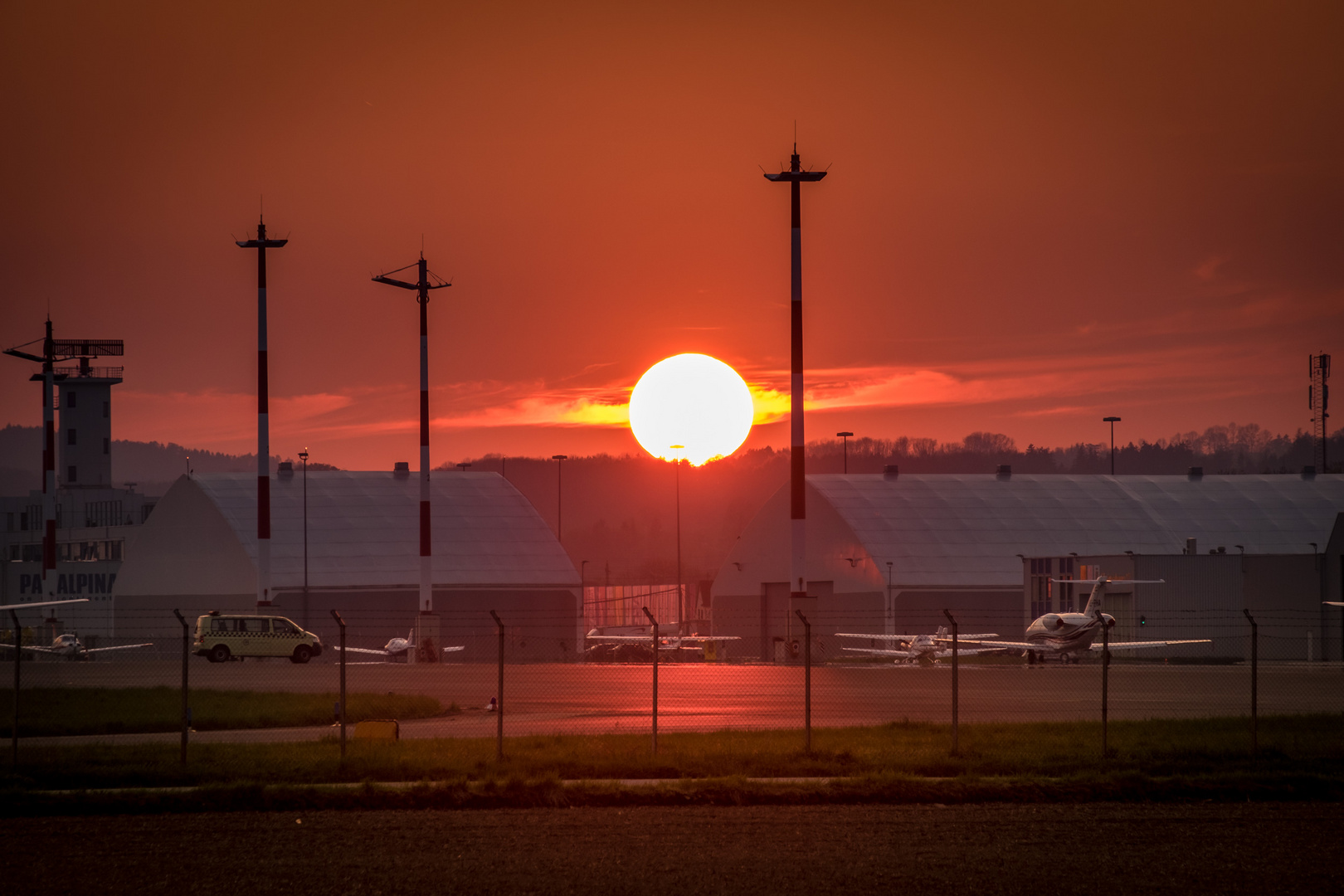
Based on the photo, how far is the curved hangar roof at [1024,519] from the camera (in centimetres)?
7681

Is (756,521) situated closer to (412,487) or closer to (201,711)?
(412,487)

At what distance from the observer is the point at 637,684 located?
134 feet

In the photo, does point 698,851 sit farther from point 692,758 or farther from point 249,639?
point 249,639

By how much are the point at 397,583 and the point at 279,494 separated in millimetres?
11615

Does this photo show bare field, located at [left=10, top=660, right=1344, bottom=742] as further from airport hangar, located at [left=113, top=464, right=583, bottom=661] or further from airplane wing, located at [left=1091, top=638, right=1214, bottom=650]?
airport hangar, located at [left=113, top=464, right=583, bottom=661]

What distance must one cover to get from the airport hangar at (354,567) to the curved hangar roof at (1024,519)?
42.0ft

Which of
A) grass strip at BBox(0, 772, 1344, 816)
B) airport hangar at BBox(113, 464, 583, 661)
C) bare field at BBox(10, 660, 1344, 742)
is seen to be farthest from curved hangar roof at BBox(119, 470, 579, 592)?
grass strip at BBox(0, 772, 1344, 816)

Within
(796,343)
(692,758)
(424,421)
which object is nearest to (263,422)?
(424,421)

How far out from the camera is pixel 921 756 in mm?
20188

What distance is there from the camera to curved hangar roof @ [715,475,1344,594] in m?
76.8

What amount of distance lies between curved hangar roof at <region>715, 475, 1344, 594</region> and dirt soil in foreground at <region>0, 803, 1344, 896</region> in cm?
5921

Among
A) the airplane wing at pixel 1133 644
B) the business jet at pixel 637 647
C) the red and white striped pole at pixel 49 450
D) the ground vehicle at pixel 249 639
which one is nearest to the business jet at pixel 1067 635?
the airplane wing at pixel 1133 644

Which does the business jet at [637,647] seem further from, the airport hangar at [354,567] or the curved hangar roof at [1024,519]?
the curved hangar roof at [1024,519]

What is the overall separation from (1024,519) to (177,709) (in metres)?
59.7
